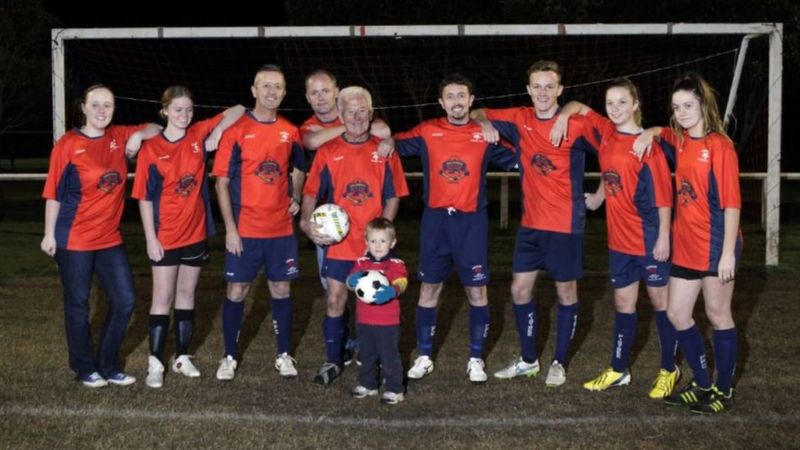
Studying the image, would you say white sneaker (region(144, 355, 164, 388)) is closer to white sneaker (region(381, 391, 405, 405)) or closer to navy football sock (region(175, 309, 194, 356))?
navy football sock (region(175, 309, 194, 356))

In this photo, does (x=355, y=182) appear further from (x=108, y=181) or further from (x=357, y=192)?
(x=108, y=181)

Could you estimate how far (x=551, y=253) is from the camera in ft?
20.9

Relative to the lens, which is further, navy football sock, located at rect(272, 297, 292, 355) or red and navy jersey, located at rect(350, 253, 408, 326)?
navy football sock, located at rect(272, 297, 292, 355)

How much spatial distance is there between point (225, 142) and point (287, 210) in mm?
608

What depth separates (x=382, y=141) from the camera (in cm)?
634

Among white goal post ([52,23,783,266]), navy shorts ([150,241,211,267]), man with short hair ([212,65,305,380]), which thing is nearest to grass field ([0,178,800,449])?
man with short hair ([212,65,305,380])

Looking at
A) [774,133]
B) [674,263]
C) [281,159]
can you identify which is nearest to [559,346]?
[674,263]

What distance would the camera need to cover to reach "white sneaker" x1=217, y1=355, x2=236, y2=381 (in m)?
6.39

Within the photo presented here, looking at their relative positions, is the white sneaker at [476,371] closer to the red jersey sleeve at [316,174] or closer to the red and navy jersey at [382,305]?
the red and navy jersey at [382,305]

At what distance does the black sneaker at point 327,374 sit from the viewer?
6.34 m

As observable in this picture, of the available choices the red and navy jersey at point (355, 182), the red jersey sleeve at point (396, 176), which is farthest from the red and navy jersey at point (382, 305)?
the red jersey sleeve at point (396, 176)

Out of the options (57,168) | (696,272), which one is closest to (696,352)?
(696,272)

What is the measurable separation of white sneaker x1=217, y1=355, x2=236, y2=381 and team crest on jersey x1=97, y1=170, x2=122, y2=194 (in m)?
1.34

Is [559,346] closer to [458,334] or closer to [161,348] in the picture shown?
[458,334]
